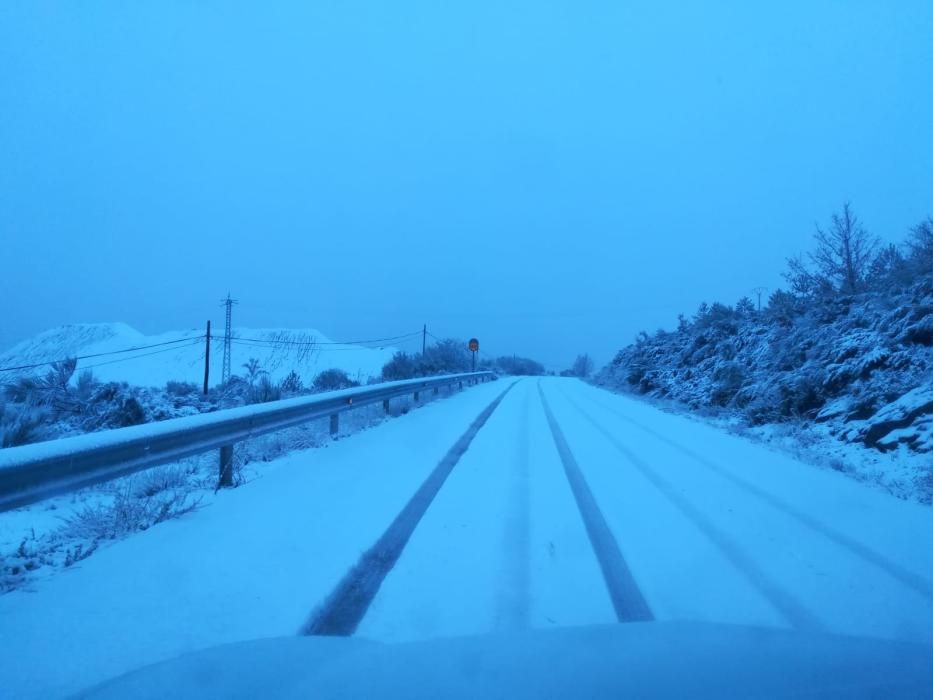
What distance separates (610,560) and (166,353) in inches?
1760

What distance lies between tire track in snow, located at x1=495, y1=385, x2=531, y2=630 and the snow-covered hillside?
12.3 m

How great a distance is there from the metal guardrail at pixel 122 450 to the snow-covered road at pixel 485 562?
630 millimetres

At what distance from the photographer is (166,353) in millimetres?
44344

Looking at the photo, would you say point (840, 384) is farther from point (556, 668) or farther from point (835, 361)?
point (556, 668)

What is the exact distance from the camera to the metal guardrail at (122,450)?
466 centimetres

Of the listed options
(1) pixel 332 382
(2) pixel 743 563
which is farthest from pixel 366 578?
(1) pixel 332 382

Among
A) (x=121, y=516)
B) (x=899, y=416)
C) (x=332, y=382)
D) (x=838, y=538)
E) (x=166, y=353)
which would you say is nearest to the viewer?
(x=121, y=516)

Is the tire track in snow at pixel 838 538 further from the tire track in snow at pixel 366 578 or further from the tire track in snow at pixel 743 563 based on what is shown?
the tire track in snow at pixel 366 578

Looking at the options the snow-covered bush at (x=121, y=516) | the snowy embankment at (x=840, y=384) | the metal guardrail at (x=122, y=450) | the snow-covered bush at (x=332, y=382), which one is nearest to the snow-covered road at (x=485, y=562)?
the snow-covered bush at (x=121, y=516)

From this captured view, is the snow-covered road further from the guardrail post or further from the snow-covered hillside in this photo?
the snow-covered hillside

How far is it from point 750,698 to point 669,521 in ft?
12.1

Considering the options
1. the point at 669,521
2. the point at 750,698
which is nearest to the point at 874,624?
the point at 750,698

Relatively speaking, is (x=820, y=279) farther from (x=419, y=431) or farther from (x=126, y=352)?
(x=126, y=352)

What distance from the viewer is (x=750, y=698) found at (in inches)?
119
